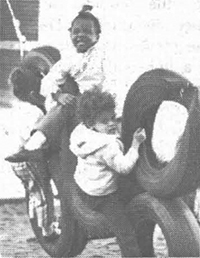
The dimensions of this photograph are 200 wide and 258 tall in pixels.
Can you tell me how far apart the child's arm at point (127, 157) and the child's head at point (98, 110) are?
198 mm

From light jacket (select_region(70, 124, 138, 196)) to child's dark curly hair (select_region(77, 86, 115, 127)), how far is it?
0.24 feet

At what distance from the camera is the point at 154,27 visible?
20.1 ft

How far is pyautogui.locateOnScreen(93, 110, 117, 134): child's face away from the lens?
406 centimetres

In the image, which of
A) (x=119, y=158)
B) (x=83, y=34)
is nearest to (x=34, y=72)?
(x=83, y=34)

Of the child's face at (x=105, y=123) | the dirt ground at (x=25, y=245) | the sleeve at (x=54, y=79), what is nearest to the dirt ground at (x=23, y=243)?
the dirt ground at (x=25, y=245)

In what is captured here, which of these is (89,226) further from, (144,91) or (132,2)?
(132,2)

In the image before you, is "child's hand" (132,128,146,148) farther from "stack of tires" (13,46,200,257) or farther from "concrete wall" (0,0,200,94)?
"concrete wall" (0,0,200,94)

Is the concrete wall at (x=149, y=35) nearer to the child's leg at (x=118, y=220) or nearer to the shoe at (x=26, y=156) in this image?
the shoe at (x=26, y=156)

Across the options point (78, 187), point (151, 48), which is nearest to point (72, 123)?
point (78, 187)

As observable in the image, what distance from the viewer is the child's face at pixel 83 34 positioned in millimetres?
4465

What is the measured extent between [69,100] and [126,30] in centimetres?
194

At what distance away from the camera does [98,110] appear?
404 cm

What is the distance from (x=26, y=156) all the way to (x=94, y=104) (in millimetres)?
1012

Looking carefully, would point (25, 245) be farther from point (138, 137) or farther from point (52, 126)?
point (138, 137)
